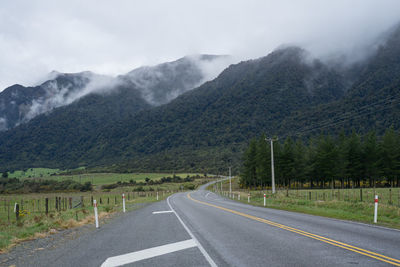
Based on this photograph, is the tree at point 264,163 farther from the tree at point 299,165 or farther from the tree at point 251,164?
the tree at point 299,165

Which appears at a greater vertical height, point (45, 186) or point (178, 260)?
point (178, 260)

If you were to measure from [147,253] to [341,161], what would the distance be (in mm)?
66584

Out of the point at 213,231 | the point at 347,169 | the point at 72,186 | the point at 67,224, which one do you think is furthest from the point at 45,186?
the point at 213,231

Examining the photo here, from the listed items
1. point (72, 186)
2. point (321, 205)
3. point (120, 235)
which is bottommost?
point (72, 186)

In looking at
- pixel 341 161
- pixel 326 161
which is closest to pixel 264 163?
pixel 326 161

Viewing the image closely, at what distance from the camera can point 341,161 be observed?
6681 cm

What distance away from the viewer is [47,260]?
7844mm

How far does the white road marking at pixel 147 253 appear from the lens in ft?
23.8

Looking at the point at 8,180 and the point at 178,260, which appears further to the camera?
the point at 8,180

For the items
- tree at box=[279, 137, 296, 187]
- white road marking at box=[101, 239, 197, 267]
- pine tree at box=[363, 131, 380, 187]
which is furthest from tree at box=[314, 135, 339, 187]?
white road marking at box=[101, 239, 197, 267]

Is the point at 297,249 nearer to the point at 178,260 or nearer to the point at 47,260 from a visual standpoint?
the point at 178,260

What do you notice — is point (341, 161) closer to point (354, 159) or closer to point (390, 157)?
point (354, 159)

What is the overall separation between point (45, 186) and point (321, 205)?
313ft

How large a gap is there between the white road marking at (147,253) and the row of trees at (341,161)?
210 ft
